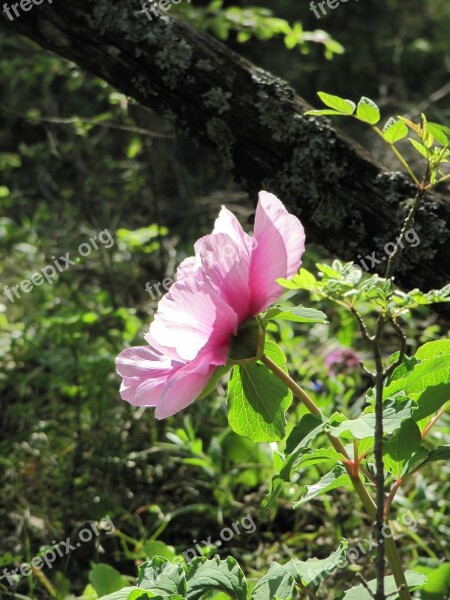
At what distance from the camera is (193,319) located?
2.66ft

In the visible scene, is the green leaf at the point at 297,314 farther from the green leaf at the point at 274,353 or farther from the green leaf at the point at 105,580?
the green leaf at the point at 105,580

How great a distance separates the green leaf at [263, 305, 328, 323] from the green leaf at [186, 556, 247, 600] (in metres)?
0.27

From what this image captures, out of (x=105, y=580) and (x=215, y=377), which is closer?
(x=215, y=377)

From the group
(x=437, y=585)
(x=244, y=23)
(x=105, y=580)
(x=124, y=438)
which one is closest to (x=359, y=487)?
(x=437, y=585)

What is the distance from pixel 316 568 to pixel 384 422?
23 cm

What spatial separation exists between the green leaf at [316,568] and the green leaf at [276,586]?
17 millimetres

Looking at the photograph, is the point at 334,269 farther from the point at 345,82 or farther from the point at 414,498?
the point at 345,82

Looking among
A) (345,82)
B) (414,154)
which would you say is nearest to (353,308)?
(414,154)

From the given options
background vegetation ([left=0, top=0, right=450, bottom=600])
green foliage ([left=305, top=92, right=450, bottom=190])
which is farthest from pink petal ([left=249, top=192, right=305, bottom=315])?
background vegetation ([left=0, top=0, right=450, bottom=600])

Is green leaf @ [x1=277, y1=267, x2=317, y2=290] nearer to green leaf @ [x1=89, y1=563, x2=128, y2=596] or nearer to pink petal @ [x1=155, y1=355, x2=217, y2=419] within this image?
pink petal @ [x1=155, y1=355, x2=217, y2=419]

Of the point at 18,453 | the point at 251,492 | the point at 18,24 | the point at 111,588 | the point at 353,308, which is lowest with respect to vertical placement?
the point at 251,492

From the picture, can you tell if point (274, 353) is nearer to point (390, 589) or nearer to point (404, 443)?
point (404, 443)

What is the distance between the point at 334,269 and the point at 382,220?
1.87 ft

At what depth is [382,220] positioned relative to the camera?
51.9 inches
